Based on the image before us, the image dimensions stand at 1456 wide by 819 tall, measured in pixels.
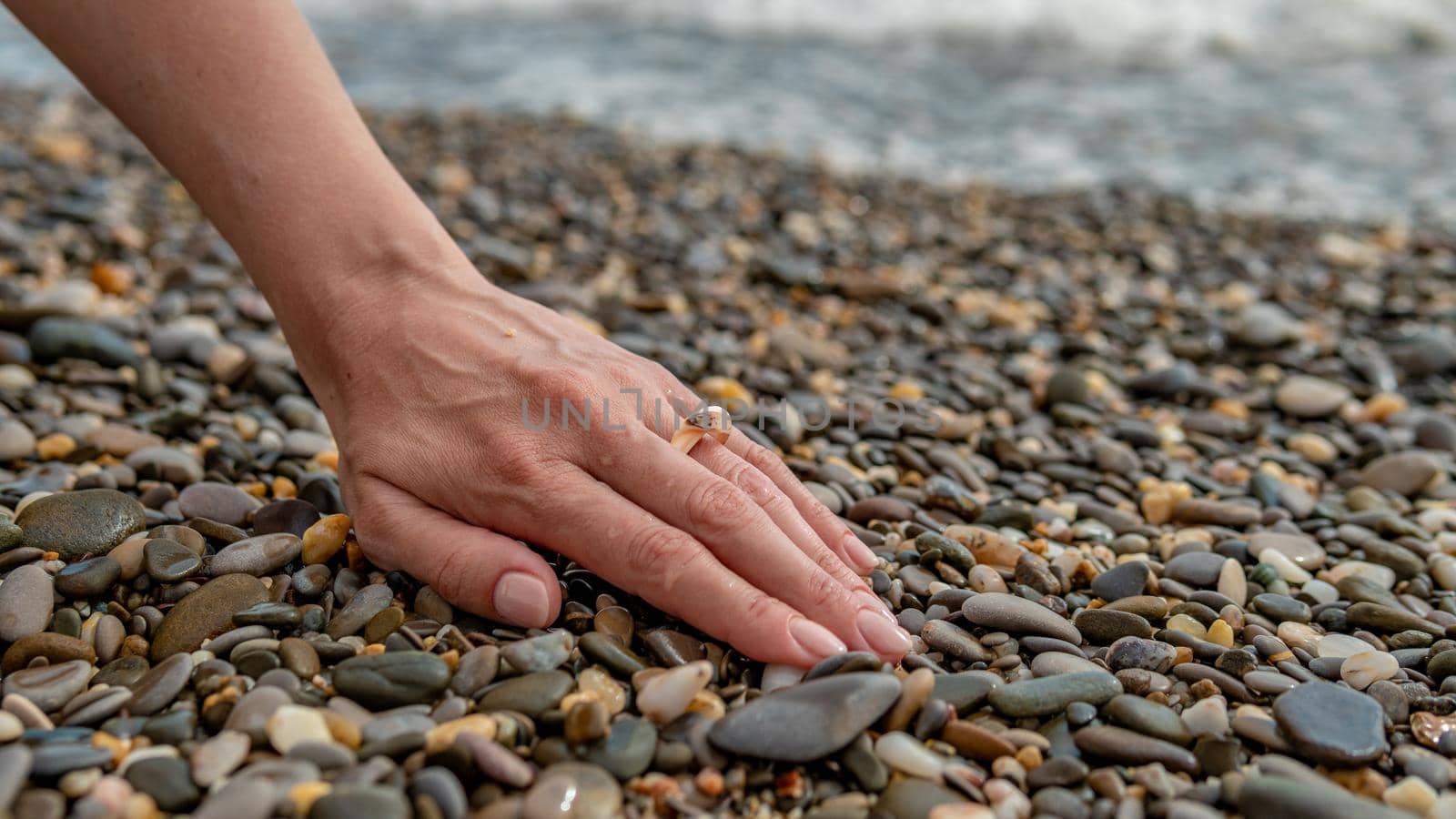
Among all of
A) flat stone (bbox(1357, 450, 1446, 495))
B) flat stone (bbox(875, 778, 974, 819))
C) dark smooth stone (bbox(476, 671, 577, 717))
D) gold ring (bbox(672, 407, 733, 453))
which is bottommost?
flat stone (bbox(1357, 450, 1446, 495))

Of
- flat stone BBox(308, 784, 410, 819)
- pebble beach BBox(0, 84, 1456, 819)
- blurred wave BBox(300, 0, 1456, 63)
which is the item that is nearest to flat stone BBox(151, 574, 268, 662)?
pebble beach BBox(0, 84, 1456, 819)

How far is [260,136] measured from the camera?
2.09m

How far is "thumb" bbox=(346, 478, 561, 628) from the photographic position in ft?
5.99

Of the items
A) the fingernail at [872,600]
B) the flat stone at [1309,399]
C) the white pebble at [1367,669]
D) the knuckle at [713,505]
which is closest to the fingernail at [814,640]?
the fingernail at [872,600]

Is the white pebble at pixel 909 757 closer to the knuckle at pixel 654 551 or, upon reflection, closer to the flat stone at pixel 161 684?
the knuckle at pixel 654 551

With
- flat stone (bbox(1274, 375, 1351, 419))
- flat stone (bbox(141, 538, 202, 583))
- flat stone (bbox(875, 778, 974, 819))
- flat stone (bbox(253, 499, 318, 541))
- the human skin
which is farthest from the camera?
flat stone (bbox(1274, 375, 1351, 419))

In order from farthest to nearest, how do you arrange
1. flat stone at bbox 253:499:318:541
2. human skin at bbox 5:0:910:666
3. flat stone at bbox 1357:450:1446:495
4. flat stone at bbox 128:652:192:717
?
flat stone at bbox 1357:450:1446:495 < flat stone at bbox 253:499:318:541 < human skin at bbox 5:0:910:666 < flat stone at bbox 128:652:192:717

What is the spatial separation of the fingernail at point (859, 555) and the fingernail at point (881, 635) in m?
0.26

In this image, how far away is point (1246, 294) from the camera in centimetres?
451

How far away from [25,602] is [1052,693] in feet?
5.76

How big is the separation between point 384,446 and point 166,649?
50 cm

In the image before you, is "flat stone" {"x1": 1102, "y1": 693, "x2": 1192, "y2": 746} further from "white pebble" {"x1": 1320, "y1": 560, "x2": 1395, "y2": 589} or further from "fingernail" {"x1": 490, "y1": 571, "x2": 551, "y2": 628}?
"fingernail" {"x1": 490, "y1": 571, "x2": 551, "y2": 628}

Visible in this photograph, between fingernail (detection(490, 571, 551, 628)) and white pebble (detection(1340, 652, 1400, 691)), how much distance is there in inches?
56.6

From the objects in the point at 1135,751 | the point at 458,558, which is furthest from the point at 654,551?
the point at 1135,751
